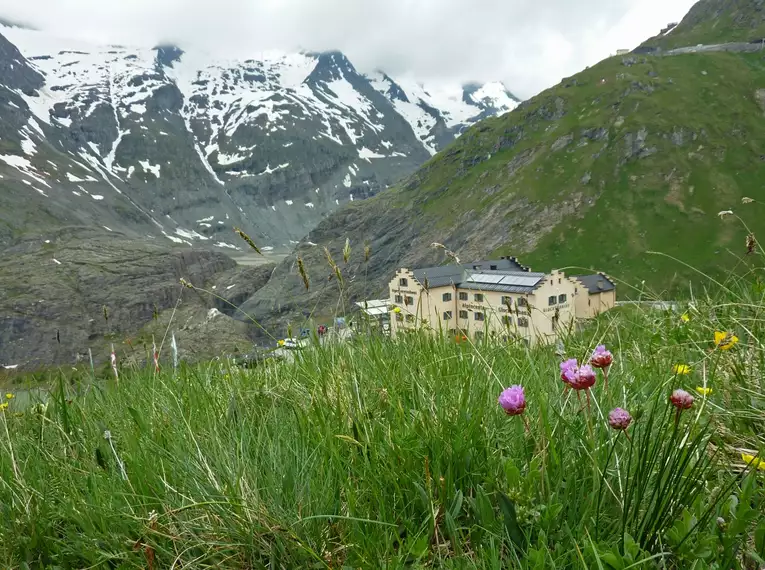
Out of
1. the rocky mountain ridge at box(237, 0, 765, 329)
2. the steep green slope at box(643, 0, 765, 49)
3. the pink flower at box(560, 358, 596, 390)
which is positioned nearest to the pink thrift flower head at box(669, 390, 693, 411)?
the pink flower at box(560, 358, 596, 390)

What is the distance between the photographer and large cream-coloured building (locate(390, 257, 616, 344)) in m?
4.62

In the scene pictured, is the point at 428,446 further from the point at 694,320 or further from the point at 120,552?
the point at 694,320

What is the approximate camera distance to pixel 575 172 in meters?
140

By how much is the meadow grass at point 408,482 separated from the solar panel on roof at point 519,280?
39.5 m

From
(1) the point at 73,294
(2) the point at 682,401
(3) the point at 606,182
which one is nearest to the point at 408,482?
(2) the point at 682,401

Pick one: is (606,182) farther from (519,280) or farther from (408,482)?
(408,482)

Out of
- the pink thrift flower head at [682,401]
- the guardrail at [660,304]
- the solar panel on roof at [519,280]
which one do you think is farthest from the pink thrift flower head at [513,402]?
the solar panel on roof at [519,280]

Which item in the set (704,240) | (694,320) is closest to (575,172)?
(704,240)

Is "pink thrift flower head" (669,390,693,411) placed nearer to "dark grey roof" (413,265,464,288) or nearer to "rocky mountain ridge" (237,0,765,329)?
"dark grey roof" (413,265,464,288)

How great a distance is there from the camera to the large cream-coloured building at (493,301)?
4617 mm

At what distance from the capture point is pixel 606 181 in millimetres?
132875

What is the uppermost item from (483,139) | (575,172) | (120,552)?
(483,139)

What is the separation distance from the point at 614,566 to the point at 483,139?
636 feet

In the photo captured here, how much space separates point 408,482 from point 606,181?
14731 cm
